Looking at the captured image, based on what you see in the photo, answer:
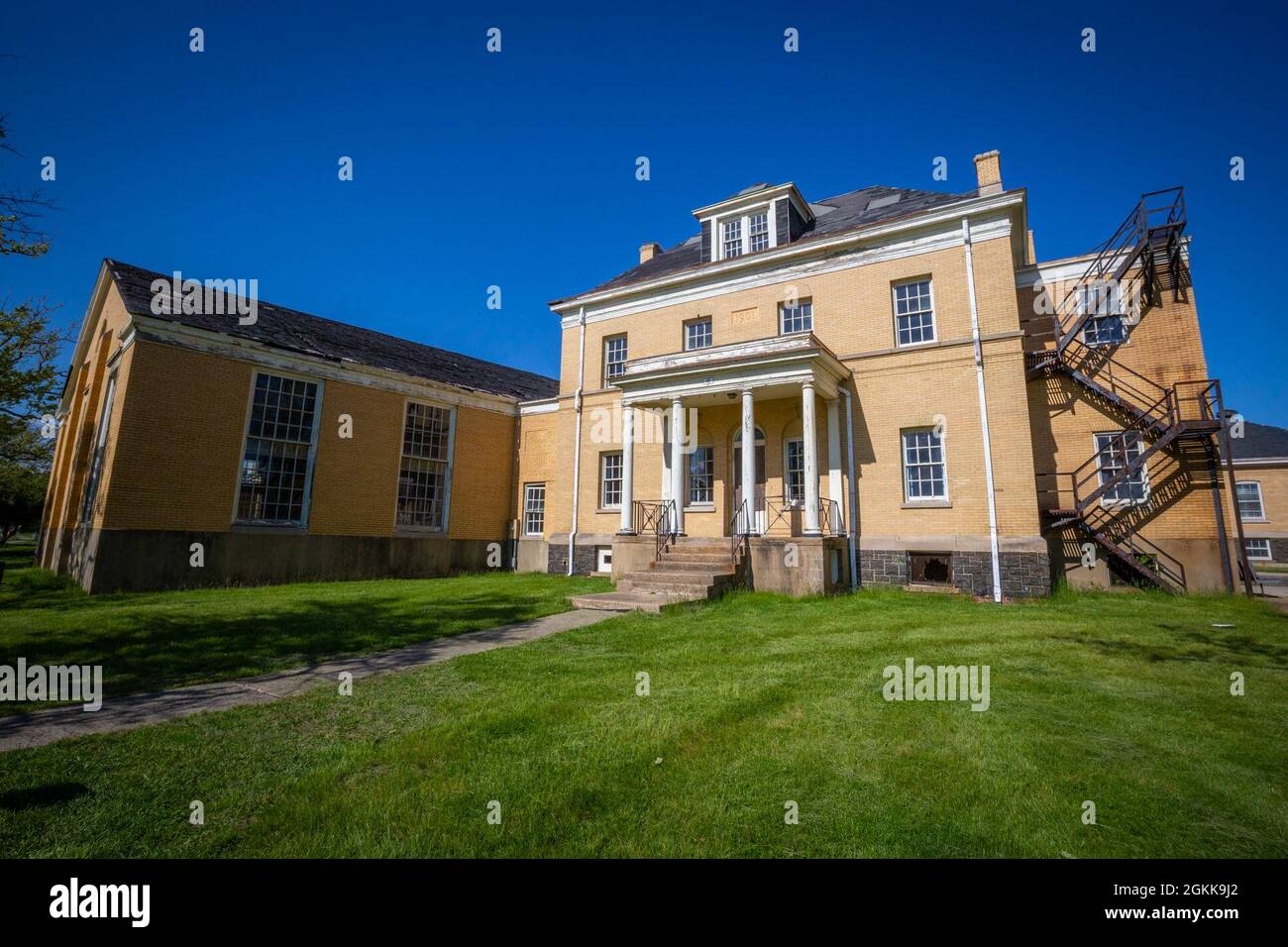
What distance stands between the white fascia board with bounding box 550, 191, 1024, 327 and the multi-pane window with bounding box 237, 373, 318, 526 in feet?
30.2

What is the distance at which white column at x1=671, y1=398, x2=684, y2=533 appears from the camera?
49.5 ft

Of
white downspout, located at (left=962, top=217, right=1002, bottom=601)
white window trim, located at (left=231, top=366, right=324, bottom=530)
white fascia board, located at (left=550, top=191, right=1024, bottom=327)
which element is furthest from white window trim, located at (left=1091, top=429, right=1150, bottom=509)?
white window trim, located at (left=231, top=366, right=324, bottom=530)

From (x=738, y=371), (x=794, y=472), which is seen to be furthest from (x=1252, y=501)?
(x=738, y=371)

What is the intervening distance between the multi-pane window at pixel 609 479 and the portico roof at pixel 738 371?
327cm

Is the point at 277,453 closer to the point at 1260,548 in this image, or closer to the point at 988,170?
the point at 988,170

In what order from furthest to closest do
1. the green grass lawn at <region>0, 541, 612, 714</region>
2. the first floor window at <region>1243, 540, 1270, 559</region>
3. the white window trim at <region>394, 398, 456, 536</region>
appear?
the first floor window at <region>1243, 540, 1270, 559</region>
the white window trim at <region>394, 398, 456, 536</region>
the green grass lawn at <region>0, 541, 612, 714</region>

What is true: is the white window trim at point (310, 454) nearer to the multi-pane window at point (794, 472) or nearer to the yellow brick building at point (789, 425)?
the yellow brick building at point (789, 425)

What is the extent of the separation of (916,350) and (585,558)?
463 inches

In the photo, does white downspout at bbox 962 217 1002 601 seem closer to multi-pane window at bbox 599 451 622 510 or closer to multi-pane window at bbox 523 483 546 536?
multi-pane window at bbox 599 451 622 510

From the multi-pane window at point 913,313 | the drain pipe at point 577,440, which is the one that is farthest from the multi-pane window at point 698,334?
the multi-pane window at point 913,313
